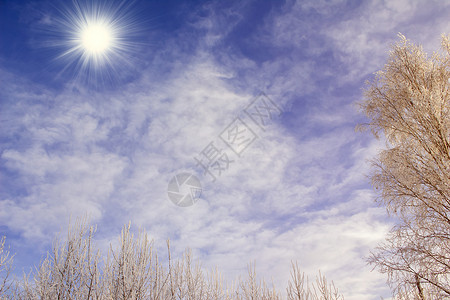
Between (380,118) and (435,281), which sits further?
(380,118)

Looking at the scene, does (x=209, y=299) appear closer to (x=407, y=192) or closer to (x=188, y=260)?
(x=188, y=260)

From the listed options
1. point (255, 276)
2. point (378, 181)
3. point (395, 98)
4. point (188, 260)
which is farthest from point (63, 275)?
point (395, 98)

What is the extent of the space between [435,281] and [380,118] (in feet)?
17.7

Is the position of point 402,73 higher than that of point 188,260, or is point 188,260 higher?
point 402,73

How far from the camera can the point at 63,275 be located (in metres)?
11.1

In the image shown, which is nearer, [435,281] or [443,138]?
[435,281]

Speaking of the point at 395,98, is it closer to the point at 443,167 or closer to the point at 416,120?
the point at 416,120

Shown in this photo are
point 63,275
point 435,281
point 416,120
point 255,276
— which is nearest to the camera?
point 435,281

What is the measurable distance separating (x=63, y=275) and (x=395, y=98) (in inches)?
551

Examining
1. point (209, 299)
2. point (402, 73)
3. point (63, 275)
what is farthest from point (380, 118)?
point (63, 275)

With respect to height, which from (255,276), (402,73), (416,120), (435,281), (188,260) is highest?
(402,73)

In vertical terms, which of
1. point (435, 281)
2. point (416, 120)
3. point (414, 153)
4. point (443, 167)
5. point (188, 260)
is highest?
point (416, 120)

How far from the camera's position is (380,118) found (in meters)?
10.4

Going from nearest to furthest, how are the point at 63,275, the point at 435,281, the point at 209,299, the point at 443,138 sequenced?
the point at 435,281
the point at 443,138
the point at 63,275
the point at 209,299
